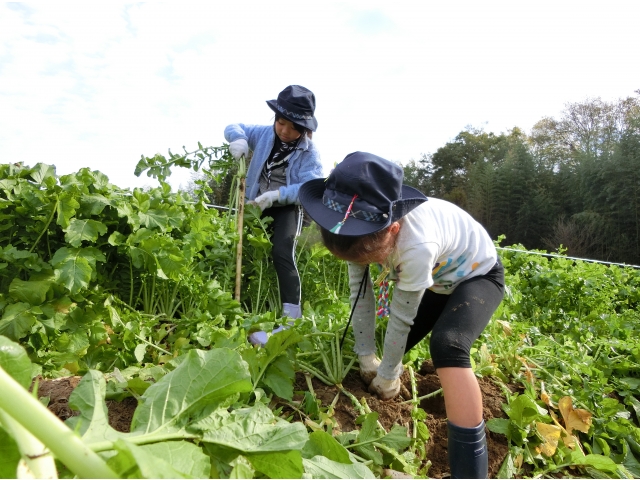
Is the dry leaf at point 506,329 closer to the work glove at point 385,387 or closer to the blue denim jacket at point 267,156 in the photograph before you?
the work glove at point 385,387

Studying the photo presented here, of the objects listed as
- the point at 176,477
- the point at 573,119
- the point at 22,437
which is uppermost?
the point at 573,119

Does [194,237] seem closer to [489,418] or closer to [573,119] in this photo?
[489,418]

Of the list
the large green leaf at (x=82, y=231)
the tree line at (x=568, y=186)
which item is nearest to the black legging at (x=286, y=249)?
A: the large green leaf at (x=82, y=231)

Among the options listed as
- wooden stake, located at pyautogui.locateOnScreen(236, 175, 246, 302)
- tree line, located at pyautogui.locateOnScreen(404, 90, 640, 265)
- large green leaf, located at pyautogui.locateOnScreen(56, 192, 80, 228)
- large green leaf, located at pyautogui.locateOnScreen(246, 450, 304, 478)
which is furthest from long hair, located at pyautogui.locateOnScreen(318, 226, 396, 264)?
tree line, located at pyautogui.locateOnScreen(404, 90, 640, 265)

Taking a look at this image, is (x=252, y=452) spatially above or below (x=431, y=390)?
above

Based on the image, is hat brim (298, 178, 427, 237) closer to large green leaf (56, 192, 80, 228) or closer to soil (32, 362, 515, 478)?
soil (32, 362, 515, 478)

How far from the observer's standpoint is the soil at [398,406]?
5.82 feet

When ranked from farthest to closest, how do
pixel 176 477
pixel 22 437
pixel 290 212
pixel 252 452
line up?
pixel 290 212
pixel 252 452
pixel 176 477
pixel 22 437

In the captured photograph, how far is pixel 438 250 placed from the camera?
2.00 metres

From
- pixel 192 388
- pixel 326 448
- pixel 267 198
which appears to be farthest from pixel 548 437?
pixel 267 198

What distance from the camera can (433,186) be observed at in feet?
97.3

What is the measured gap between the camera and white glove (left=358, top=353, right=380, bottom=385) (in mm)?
2373

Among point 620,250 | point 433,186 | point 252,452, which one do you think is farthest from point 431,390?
point 433,186

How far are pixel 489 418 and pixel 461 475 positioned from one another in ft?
1.95
